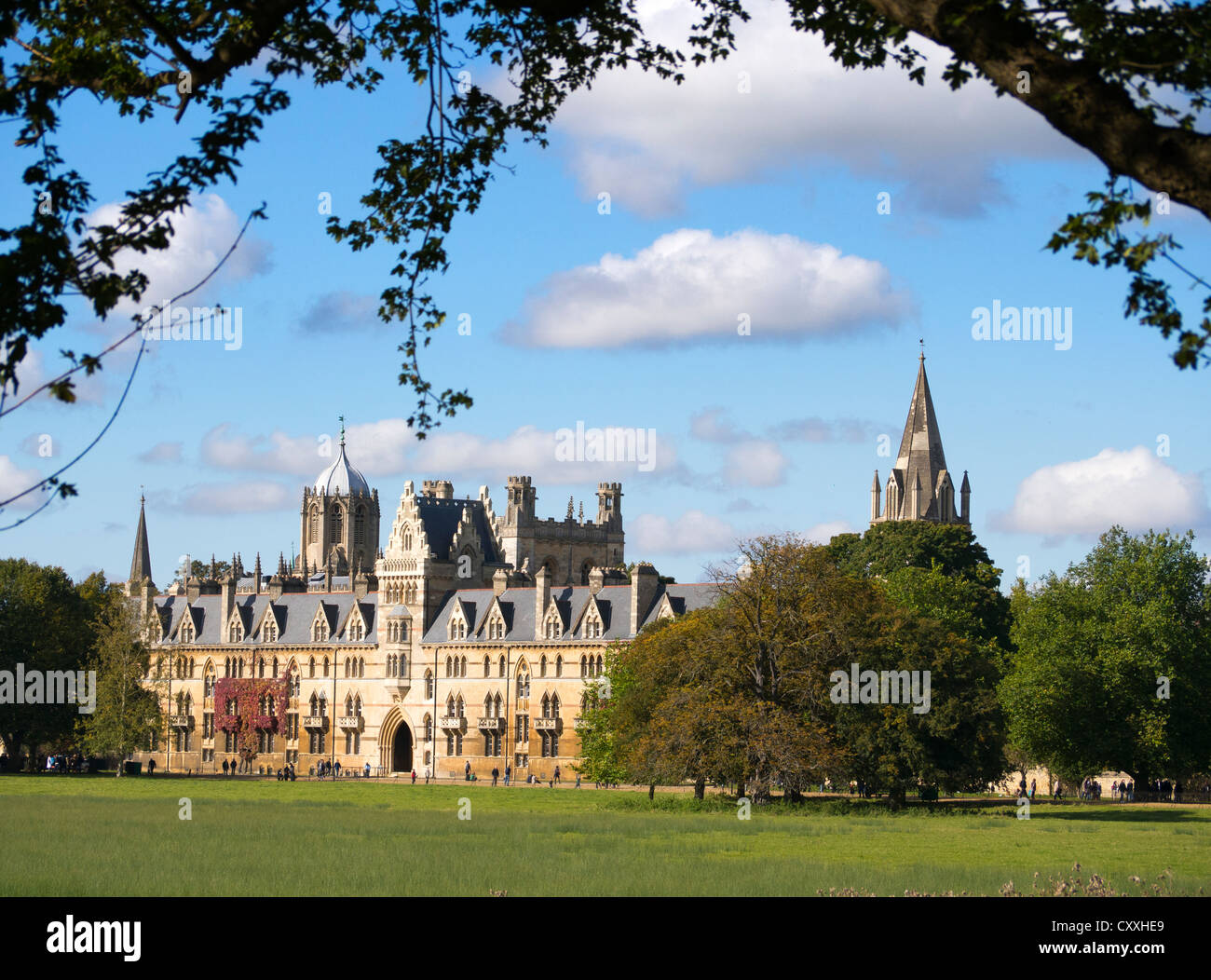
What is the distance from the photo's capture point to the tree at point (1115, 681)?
247 ft

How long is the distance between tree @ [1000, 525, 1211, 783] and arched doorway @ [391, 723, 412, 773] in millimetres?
48670

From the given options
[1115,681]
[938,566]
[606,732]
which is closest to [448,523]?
[938,566]

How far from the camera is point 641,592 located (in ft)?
329

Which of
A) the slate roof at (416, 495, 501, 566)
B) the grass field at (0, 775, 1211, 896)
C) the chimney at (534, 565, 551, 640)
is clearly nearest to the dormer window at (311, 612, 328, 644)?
the slate roof at (416, 495, 501, 566)

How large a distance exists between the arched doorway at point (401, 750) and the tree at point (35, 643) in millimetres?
20970

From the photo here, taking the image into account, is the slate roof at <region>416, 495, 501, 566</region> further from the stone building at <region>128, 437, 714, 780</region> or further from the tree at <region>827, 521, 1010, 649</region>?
the tree at <region>827, 521, 1010, 649</region>

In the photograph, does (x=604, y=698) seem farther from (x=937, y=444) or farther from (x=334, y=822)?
(x=937, y=444)

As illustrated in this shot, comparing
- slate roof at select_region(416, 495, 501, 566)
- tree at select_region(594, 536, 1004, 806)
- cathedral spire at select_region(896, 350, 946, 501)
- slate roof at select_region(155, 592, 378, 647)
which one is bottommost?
tree at select_region(594, 536, 1004, 806)

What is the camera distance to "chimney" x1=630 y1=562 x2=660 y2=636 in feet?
328

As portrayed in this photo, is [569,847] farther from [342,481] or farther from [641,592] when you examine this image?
[342,481]

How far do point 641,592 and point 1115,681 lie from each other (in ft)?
107

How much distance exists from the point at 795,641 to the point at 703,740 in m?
5.23

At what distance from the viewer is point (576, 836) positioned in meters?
49.8

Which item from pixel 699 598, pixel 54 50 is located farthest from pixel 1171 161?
pixel 699 598
